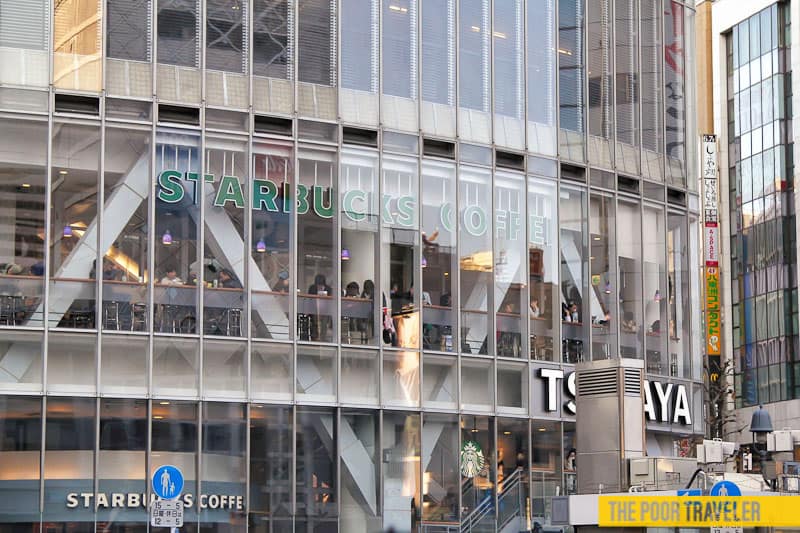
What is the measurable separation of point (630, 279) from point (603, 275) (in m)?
1.14

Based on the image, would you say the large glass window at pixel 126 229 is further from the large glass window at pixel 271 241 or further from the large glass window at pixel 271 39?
the large glass window at pixel 271 39

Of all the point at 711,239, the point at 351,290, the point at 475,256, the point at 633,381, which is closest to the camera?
the point at 633,381

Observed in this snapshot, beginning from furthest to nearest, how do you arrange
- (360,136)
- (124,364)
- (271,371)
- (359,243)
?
(360,136), (359,243), (271,371), (124,364)

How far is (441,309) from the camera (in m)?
41.6

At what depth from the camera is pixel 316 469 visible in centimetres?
3878

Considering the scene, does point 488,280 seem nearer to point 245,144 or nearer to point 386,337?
point 386,337

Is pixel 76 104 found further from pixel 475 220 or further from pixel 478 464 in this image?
→ pixel 478 464

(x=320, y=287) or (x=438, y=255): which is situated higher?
(x=438, y=255)

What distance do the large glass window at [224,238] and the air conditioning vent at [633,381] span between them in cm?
949

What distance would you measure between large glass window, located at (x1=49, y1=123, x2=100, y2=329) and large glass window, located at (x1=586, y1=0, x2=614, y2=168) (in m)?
15.0

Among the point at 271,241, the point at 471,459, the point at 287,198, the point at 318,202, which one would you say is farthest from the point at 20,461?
the point at 471,459

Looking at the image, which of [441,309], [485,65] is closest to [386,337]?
[441,309]

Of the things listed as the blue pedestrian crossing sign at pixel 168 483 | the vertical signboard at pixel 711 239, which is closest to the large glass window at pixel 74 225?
the blue pedestrian crossing sign at pixel 168 483

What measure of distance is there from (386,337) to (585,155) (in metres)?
8.96
